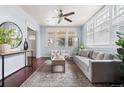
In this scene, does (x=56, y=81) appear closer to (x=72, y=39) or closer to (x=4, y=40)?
(x=4, y=40)

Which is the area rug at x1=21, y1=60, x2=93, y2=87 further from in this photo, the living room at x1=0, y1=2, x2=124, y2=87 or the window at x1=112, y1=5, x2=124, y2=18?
the window at x1=112, y1=5, x2=124, y2=18

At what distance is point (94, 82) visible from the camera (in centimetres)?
420

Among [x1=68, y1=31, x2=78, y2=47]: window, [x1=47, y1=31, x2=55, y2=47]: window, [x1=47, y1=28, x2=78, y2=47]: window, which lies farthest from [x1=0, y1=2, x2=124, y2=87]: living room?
[x1=68, y1=31, x2=78, y2=47]: window

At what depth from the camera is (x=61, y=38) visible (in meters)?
12.7

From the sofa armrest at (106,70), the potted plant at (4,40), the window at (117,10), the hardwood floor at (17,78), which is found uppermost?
the window at (117,10)

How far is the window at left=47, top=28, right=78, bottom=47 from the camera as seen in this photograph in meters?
12.6

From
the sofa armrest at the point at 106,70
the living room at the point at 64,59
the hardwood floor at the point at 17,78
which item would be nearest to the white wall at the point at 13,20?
the living room at the point at 64,59

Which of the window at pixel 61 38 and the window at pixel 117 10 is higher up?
the window at pixel 117 10

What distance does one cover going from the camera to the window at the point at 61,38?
12.6 meters

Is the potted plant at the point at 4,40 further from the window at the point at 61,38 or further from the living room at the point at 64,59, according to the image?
the window at the point at 61,38
